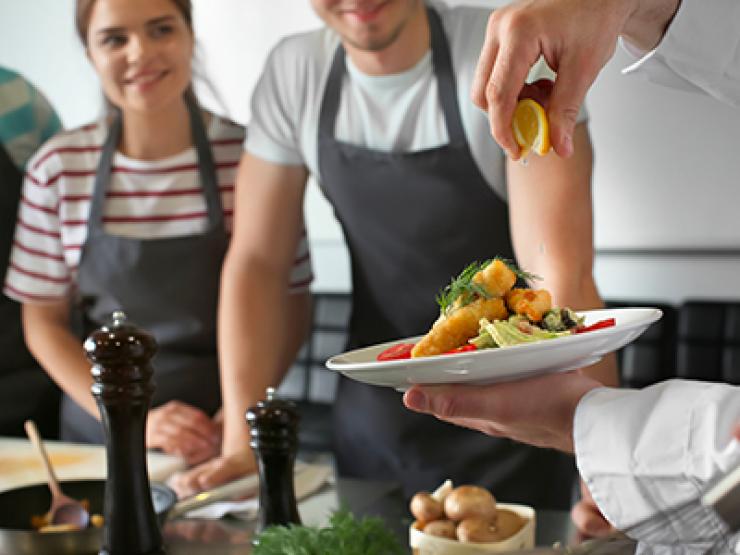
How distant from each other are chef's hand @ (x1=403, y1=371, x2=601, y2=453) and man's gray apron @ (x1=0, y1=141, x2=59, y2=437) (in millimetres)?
2041

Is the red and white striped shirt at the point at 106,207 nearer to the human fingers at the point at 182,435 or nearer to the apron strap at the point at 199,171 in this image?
the apron strap at the point at 199,171

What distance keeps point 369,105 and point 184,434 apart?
74 cm

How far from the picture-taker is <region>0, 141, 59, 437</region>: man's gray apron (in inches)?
105

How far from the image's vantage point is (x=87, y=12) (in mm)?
2361

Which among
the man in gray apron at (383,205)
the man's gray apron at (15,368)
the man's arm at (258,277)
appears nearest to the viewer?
the man in gray apron at (383,205)

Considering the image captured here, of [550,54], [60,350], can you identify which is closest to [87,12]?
[60,350]

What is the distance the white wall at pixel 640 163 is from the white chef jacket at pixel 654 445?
136 cm

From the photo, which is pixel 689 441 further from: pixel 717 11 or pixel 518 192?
pixel 518 192

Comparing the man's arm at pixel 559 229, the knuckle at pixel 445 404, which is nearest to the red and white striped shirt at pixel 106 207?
the man's arm at pixel 559 229

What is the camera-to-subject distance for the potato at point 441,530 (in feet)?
3.41

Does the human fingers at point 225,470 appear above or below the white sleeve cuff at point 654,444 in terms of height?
below

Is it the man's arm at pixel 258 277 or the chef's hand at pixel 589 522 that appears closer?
the chef's hand at pixel 589 522

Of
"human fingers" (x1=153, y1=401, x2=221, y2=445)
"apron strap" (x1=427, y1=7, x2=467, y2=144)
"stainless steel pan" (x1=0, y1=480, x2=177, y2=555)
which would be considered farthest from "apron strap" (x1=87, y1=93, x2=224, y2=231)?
"stainless steel pan" (x1=0, y1=480, x2=177, y2=555)

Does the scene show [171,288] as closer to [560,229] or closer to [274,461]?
[560,229]
